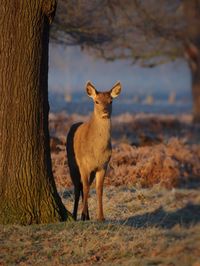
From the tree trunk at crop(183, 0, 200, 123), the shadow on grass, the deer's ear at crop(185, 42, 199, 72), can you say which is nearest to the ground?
the shadow on grass

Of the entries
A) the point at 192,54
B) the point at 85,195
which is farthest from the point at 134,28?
the point at 85,195

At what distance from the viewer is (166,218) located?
10867mm

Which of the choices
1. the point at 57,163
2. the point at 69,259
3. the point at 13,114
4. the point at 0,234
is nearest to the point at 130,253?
the point at 69,259

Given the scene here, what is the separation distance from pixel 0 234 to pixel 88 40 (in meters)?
12.3

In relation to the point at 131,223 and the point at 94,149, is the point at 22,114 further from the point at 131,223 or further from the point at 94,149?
the point at 131,223

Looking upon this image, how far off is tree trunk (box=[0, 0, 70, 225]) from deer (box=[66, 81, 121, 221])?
4.21 ft

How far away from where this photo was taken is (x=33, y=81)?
31.8 feet

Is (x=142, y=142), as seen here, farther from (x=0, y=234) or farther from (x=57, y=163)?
(x=0, y=234)

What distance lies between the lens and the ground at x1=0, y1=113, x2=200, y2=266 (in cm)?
812

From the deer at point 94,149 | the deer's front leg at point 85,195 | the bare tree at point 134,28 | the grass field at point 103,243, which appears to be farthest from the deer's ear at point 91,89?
the bare tree at point 134,28

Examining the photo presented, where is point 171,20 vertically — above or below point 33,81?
above

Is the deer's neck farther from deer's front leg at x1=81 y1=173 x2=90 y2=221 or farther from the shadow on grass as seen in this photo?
the shadow on grass

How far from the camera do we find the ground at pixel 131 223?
8118mm

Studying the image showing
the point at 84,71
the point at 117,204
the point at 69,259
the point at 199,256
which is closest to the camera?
the point at 199,256
